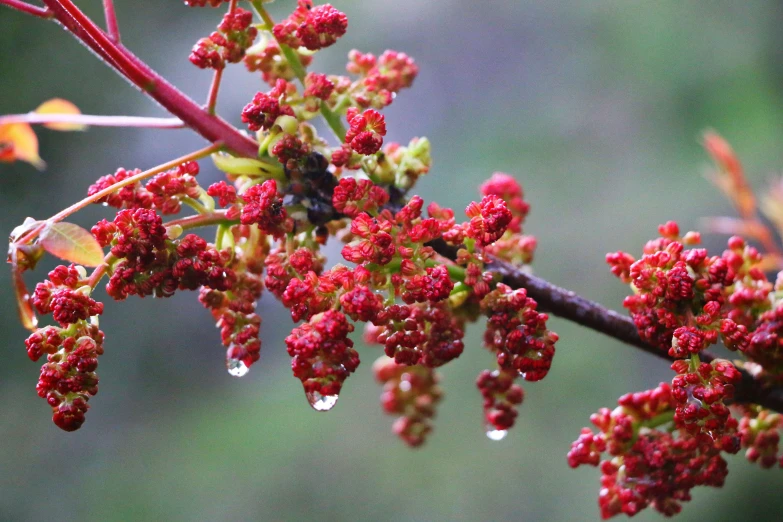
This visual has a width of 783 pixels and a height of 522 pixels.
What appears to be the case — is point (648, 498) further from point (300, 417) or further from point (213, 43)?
point (300, 417)

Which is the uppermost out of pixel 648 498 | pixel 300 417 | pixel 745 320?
pixel 300 417

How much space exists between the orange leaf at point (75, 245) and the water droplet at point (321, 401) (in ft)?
0.43

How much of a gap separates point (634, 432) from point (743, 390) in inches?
3.0

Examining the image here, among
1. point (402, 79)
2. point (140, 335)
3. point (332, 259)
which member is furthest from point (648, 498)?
point (140, 335)

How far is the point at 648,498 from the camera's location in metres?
0.44

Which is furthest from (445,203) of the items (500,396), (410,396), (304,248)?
(304,248)

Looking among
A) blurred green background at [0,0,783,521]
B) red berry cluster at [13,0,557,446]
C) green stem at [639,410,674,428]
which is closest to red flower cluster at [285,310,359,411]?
red berry cluster at [13,0,557,446]

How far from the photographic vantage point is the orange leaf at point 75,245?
1.14ft

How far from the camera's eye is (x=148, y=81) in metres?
0.40

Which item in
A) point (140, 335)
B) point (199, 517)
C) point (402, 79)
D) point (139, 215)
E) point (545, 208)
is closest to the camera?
point (139, 215)

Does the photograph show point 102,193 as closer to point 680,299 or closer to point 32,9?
point 32,9

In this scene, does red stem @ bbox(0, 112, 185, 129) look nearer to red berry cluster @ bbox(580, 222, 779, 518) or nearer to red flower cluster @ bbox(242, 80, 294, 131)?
red flower cluster @ bbox(242, 80, 294, 131)

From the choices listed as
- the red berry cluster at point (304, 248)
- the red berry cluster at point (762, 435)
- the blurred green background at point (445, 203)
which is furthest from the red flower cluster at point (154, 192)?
the blurred green background at point (445, 203)

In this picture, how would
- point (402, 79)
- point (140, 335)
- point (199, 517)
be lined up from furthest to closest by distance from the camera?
point (140, 335) → point (199, 517) → point (402, 79)
